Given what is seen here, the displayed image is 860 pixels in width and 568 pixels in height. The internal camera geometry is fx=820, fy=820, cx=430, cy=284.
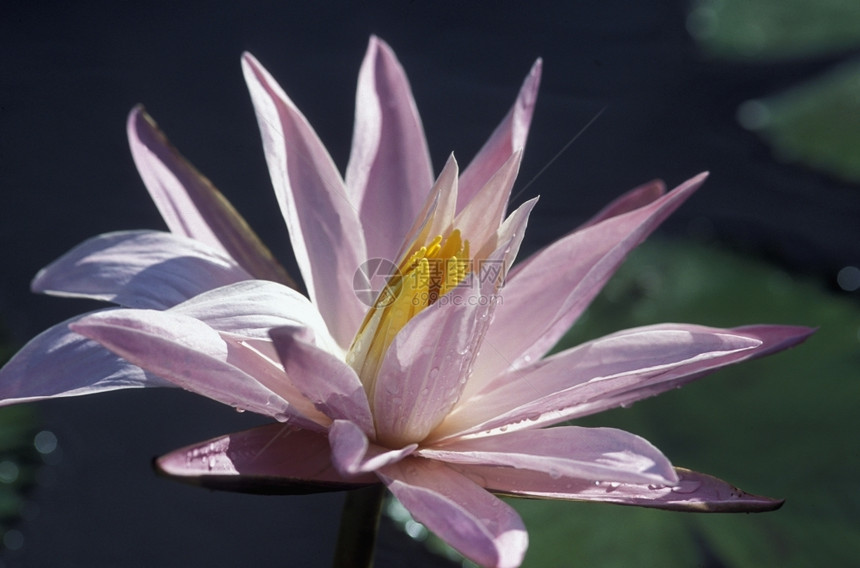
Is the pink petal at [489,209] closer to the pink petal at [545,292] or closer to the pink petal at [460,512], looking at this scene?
the pink petal at [545,292]

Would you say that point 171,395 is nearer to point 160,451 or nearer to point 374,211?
point 160,451

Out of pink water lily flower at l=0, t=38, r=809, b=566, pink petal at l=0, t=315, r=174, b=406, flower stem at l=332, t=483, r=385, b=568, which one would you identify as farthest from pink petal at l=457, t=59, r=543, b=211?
pink petal at l=0, t=315, r=174, b=406

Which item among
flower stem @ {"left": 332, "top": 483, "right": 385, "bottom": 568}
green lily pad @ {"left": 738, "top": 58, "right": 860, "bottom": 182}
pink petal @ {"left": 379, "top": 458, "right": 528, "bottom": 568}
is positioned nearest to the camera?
pink petal @ {"left": 379, "top": 458, "right": 528, "bottom": 568}

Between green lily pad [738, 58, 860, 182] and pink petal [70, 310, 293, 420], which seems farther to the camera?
green lily pad [738, 58, 860, 182]

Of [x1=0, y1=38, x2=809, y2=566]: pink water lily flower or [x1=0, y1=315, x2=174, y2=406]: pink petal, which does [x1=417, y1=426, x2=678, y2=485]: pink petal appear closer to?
[x1=0, y1=38, x2=809, y2=566]: pink water lily flower

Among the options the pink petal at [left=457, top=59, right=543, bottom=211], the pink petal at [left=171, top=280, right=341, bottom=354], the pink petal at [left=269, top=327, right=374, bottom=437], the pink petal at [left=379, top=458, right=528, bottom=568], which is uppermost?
the pink petal at [left=457, top=59, right=543, bottom=211]

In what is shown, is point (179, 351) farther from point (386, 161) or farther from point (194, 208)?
point (386, 161)

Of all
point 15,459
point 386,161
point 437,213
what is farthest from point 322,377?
point 15,459

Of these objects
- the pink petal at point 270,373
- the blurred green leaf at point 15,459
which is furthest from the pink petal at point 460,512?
the blurred green leaf at point 15,459
